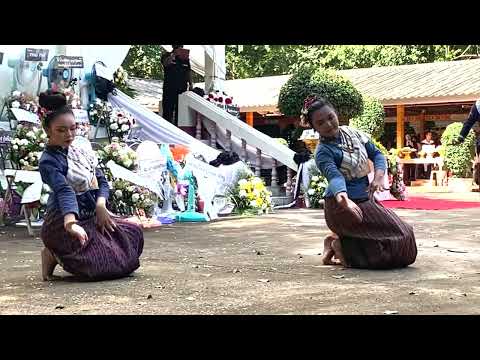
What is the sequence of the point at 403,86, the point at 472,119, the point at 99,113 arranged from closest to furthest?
the point at 472,119, the point at 99,113, the point at 403,86

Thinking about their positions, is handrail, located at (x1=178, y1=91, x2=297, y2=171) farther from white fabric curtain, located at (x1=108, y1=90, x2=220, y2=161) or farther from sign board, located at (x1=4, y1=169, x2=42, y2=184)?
sign board, located at (x1=4, y1=169, x2=42, y2=184)

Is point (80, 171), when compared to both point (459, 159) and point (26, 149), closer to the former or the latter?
point (26, 149)

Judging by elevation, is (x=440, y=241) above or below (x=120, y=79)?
below

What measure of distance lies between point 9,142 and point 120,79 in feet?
11.6

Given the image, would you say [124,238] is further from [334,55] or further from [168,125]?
[334,55]

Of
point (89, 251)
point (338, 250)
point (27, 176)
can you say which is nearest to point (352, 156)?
point (338, 250)

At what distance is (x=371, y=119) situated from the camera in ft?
62.0

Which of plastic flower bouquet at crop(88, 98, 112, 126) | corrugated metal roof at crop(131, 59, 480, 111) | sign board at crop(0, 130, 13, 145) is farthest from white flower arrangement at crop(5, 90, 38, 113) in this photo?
corrugated metal roof at crop(131, 59, 480, 111)

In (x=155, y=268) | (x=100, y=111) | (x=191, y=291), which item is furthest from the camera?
(x=100, y=111)

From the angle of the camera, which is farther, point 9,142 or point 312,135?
point 312,135

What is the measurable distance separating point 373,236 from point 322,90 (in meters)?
8.78

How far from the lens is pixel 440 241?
296 inches
